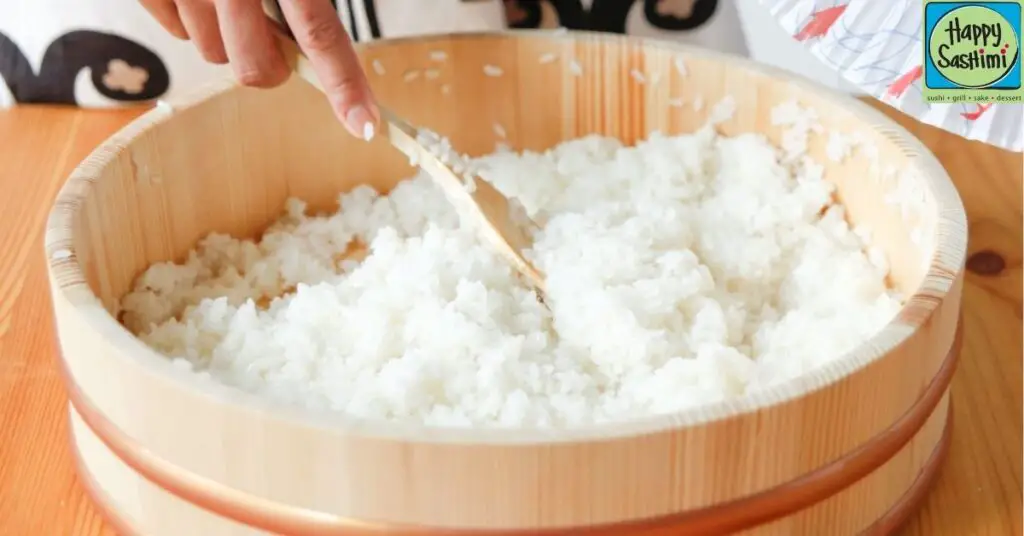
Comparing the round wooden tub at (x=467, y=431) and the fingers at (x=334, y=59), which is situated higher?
the fingers at (x=334, y=59)

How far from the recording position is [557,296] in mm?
1154

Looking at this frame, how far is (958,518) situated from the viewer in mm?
1009

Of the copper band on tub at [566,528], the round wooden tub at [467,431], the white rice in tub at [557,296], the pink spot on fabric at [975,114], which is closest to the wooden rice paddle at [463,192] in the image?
the white rice in tub at [557,296]

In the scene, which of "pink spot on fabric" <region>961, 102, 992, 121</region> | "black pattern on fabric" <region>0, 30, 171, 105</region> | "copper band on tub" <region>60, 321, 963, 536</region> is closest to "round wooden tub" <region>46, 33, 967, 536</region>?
"copper band on tub" <region>60, 321, 963, 536</region>

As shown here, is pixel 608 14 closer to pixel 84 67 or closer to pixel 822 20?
pixel 822 20

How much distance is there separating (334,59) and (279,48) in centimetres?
12

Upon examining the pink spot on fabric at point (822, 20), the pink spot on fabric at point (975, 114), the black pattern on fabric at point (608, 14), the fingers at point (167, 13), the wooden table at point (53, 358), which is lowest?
the wooden table at point (53, 358)

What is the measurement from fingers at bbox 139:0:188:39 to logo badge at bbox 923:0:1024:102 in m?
0.77

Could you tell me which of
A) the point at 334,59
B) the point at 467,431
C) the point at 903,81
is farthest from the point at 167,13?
the point at 903,81

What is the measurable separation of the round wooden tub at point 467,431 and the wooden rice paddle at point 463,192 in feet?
0.63

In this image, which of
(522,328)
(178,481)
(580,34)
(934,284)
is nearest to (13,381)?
(178,481)

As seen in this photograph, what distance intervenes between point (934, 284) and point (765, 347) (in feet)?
0.74

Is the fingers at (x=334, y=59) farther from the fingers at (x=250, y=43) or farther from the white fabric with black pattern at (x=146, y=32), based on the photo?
the white fabric with black pattern at (x=146, y=32)

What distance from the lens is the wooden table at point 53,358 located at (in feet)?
3.33
